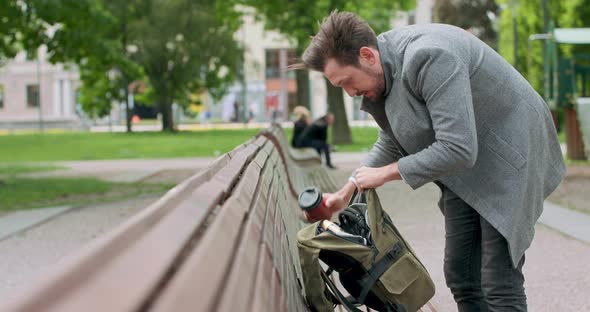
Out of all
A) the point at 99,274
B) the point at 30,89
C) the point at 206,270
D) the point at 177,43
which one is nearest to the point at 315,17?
the point at 177,43

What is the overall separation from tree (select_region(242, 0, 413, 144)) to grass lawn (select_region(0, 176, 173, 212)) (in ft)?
46.5

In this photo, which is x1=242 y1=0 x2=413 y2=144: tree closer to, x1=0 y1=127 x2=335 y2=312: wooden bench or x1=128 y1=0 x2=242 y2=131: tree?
x1=128 y1=0 x2=242 y2=131: tree

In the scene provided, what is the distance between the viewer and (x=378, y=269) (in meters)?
3.39

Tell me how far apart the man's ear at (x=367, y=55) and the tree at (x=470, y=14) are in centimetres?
5275

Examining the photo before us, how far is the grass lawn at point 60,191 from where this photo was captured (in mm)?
12477

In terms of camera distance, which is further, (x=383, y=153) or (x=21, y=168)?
(x=21, y=168)

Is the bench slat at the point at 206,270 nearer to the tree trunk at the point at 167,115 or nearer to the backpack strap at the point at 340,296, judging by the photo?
the backpack strap at the point at 340,296

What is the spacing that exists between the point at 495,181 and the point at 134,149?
27.6 meters

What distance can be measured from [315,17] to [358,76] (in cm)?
2654

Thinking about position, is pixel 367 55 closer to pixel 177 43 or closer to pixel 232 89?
pixel 177 43

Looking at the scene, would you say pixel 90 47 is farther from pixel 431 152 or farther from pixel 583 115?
pixel 431 152

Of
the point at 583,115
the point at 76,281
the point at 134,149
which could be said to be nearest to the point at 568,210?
the point at 583,115

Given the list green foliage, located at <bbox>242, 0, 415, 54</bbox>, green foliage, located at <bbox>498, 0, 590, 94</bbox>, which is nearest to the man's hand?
green foliage, located at <bbox>242, 0, 415, 54</bbox>

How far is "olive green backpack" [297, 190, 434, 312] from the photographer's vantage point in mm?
3354
